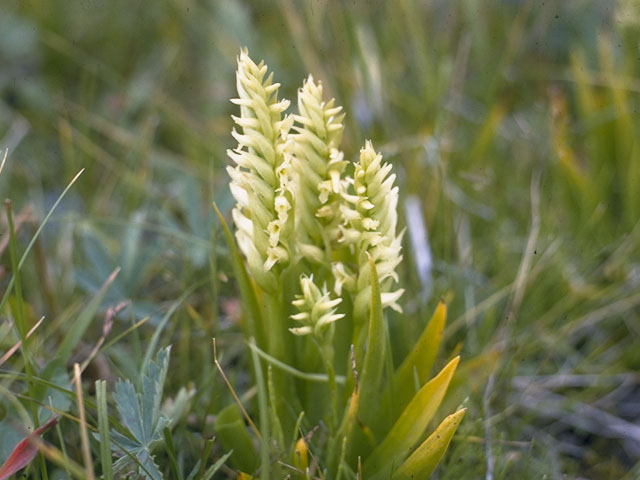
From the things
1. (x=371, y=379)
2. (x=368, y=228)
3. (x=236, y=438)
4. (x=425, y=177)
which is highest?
(x=425, y=177)

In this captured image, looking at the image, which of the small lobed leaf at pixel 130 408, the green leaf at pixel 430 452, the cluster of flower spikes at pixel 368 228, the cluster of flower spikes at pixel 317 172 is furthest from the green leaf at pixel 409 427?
the small lobed leaf at pixel 130 408

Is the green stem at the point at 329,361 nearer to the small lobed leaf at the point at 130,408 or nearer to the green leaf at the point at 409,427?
the green leaf at the point at 409,427

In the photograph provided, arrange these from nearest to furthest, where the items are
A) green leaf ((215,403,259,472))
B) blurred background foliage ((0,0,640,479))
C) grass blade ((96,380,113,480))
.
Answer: grass blade ((96,380,113,480))
green leaf ((215,403,259,472))
blurred background foliage ((0,0,640,479))

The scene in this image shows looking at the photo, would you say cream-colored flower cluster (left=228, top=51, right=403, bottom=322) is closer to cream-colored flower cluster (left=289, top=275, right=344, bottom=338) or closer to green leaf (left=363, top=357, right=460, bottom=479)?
cream-colored flower cluster (left=289, top=275, right=344, bottom=338)

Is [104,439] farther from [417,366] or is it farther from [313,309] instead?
[417,366]

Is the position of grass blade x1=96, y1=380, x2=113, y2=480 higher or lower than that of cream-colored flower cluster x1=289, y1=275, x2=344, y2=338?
lower

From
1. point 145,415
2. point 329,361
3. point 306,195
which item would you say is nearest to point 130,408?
point 145,415

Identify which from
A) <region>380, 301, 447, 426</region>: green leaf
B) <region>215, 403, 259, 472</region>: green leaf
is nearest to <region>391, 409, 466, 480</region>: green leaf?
<region>380, 301, 447, 426</region>: green leaf
